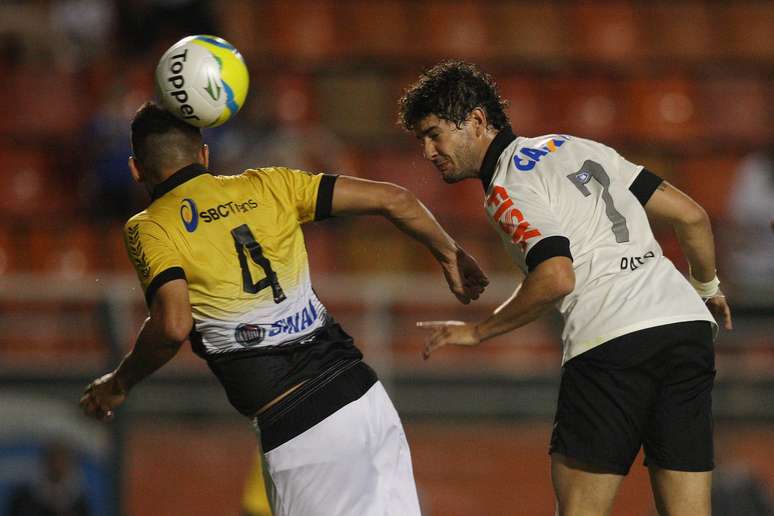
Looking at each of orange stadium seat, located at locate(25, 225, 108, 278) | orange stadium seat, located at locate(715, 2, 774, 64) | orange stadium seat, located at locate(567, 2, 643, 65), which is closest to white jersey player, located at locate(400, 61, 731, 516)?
orange stadium seat, located at locate(25, 225, 108, 278)

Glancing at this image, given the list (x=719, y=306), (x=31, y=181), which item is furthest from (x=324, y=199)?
(x=31, y=181)

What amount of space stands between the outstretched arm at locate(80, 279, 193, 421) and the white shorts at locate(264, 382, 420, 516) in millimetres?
551

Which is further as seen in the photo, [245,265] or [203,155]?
[203,155]

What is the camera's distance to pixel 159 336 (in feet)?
14.3

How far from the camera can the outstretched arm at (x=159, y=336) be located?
14.2 feet

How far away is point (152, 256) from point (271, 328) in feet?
1.69

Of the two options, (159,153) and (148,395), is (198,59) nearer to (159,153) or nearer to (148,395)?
(159,153)

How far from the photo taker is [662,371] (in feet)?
15.2

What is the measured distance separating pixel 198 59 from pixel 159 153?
1.38ft

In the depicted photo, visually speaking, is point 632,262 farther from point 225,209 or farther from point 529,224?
point 225,209

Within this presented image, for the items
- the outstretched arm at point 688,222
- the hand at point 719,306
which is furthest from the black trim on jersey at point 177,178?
the hand at point 719,306

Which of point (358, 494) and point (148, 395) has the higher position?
point (358, 494)

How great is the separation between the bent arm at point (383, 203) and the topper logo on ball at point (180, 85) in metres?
0.60

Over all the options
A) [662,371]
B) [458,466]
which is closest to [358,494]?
[662,371]
